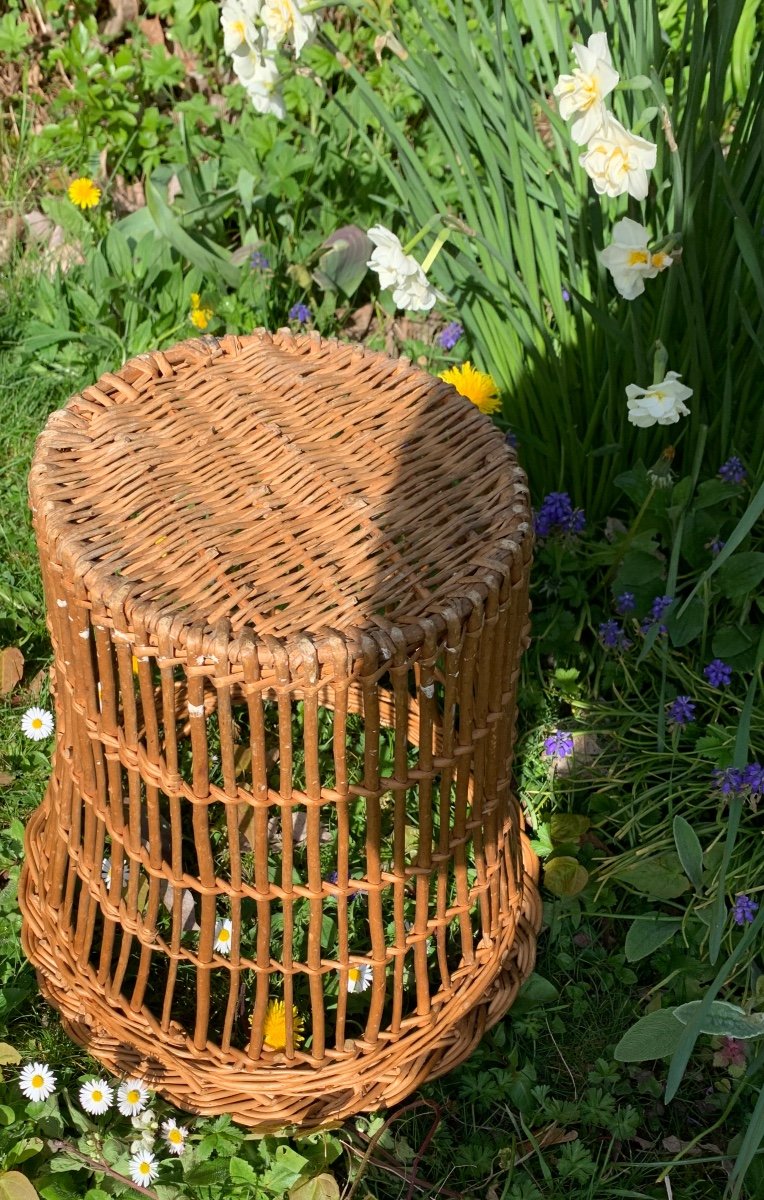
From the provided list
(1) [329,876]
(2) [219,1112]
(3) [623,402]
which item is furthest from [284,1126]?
(3) [623,402]

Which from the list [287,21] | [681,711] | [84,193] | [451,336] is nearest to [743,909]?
[681,711]

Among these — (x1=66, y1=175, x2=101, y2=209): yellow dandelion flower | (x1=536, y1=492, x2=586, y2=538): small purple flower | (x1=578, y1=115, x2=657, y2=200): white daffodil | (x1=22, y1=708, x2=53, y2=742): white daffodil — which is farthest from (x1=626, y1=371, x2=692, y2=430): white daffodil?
(x1=66, y1=175, x2=101, y2=209): yellow dandelion flower

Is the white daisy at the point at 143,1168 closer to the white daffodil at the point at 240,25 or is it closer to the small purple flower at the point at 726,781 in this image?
the small purple flower at the point at 726,781

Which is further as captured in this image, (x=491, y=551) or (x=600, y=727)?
(x=600, y=727)

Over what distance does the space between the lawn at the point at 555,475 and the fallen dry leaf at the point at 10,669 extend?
12 millimetres

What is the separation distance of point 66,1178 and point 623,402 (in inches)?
58.6

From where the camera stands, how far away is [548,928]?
1.81 m

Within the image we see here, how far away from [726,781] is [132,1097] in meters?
0.98

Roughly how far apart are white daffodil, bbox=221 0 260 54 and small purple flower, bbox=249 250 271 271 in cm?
87

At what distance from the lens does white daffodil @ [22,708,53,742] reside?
1.93 m

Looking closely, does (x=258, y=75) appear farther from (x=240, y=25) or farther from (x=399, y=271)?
(x=399, y=271)

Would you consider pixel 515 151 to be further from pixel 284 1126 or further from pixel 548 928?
pixel 284 1126

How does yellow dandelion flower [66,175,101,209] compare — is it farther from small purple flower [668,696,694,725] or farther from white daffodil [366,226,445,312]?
small purple flower [668,696,694,725]

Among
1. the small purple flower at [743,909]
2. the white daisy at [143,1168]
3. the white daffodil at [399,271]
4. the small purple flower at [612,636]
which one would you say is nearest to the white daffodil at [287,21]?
the white daffodil at [399,271]
